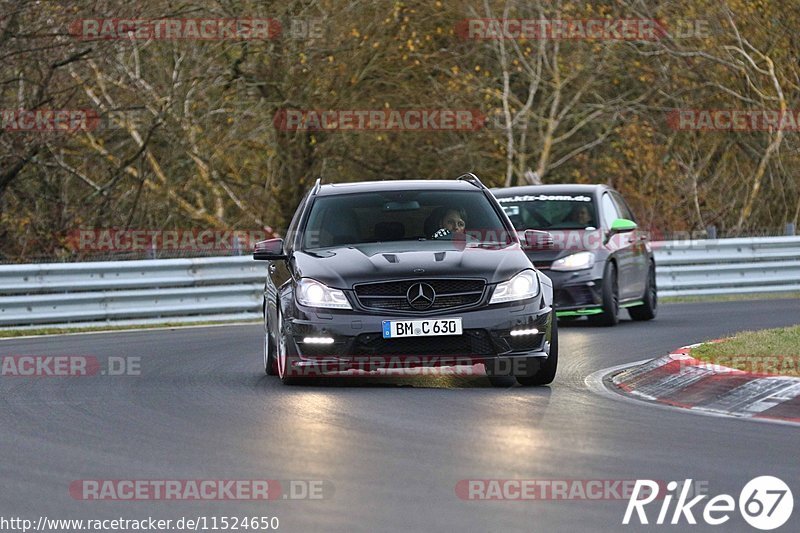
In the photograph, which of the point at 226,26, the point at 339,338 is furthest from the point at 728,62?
the point at 339,338

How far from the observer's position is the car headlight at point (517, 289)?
39.5 ft

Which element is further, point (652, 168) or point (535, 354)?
point (652, 168)

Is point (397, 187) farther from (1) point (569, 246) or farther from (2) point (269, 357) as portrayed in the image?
(1) point (569, 246)

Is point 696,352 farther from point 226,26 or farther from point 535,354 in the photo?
point 226,26

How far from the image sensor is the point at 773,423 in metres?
10.0

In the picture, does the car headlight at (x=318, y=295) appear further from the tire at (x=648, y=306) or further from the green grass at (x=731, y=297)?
the green grass at (x=731, y=297)

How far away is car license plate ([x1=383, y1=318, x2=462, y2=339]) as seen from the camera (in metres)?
11.8

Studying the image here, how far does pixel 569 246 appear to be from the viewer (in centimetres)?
1952

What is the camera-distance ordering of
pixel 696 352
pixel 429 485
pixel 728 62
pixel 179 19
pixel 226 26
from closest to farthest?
pixel 429 485 → pixel 696 352 → pixel 179 19 → pixel 226 26 → pixel 728 62

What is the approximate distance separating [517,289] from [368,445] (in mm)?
3288

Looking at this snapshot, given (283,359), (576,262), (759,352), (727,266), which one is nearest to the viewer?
(283,359)

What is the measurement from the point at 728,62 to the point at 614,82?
252 cm

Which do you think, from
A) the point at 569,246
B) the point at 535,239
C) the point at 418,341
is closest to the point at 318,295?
the point at 418,341

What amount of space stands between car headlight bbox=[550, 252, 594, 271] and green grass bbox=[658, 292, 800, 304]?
6538mm
